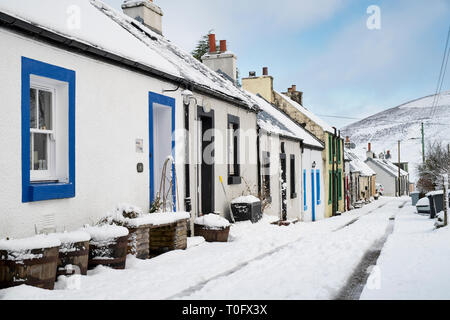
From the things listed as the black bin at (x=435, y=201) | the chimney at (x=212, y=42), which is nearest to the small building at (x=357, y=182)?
the black bin at (x=435, y=201)

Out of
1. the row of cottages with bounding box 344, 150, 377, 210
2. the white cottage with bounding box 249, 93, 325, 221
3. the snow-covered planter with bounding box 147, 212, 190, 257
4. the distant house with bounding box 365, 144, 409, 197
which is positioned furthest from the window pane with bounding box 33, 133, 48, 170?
the distant house with bounding box 365, 144, 409, 197

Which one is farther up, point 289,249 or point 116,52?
point 116,52

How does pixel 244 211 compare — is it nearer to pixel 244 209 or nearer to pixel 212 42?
pixel 244 209

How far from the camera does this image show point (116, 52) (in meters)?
7.28

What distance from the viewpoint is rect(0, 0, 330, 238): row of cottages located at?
18.3 feet

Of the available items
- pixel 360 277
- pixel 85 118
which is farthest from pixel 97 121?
pixel 360 277

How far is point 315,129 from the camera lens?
26078 millimetres

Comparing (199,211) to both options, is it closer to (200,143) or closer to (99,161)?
(200,143)

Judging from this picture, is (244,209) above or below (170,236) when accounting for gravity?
above

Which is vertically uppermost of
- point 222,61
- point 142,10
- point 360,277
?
point 142,10

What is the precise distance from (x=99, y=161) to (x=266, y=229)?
5811mm

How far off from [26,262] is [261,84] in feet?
68.0

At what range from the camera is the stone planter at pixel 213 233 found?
9461 mm
